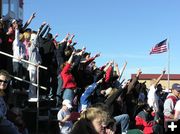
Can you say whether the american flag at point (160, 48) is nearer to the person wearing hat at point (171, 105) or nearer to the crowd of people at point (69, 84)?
the crowd of people at point (69, 84)

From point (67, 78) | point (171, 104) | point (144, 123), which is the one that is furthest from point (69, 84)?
point (171, 104)

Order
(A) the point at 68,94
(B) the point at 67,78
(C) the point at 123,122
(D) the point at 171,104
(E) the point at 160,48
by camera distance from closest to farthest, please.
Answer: (C) the point at 123,122
(A) the point at 68,94
(B) the point at 67,78
(D) the point at 171,104
(E) the point at 160,48

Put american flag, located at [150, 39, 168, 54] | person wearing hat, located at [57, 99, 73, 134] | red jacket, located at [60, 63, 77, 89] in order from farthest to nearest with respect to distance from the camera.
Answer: american flag, located at [150, 39, 168, 54] → red jacket, located at [60, 63, 77, 89] → person wearing hat, located at [57, 99, 73, 134]

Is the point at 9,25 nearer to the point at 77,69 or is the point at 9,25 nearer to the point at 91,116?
the point at 77,69

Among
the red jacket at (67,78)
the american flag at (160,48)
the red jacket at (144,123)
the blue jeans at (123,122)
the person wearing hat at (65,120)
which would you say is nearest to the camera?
the person wearing hat at (65,120)

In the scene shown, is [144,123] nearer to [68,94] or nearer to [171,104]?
[171,104]

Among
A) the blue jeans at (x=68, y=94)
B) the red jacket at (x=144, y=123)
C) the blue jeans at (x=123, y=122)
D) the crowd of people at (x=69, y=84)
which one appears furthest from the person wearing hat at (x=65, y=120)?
the red jacket at (x=144, y=123)

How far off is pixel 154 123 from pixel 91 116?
1001 cm

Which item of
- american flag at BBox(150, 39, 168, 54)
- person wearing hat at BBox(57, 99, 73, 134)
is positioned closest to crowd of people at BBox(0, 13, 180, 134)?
person wearing hat at BBox(57, 99, 73, 134)

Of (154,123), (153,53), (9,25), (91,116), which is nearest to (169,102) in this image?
(154,123)

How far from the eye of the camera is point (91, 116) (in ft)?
11.5

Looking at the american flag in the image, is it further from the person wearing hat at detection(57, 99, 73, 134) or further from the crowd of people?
the person wearing hat at detection(57, 99, 73, 134)

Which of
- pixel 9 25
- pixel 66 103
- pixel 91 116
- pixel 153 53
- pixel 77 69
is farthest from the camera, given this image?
pixel 153 53

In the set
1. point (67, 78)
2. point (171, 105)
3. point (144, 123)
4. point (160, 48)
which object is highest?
point (160, 48)
